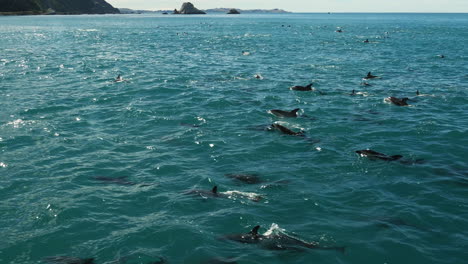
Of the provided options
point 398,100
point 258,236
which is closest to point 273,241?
point 258,236

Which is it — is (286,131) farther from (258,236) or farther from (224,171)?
(258,236)

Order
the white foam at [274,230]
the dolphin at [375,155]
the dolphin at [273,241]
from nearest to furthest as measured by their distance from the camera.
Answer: the dolphin at [273,241]
the white foam at [274,230]
the dolphin at [375,155]

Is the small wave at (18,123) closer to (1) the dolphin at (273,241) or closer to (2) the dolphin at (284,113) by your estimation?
(2) the dolphin at (284,113)

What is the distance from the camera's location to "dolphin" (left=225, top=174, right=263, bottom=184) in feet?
53.0

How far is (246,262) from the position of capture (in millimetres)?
10984

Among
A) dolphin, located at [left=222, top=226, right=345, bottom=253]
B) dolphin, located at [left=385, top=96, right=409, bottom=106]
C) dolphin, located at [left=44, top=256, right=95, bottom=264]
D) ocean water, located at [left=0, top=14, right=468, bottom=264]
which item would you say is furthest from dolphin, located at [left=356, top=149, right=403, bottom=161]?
dolphin, located at [left=44, top=256, right=95, bottom=264]

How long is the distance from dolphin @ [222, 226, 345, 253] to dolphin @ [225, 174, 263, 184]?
389 centimetres

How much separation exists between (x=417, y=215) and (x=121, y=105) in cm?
2134

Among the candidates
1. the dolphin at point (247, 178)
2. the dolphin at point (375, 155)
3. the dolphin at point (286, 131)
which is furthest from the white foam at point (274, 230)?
the dolphin at point (286, 131)

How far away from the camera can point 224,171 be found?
17.3m

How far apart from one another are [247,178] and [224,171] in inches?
51.9

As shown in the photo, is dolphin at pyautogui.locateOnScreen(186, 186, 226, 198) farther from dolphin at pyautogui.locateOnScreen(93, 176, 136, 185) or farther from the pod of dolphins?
dolphin at pyautogui.locateOnScreen(93, 176, 136, 185)

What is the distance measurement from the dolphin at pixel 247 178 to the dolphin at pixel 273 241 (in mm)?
3886

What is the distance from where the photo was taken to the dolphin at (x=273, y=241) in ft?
38.3
